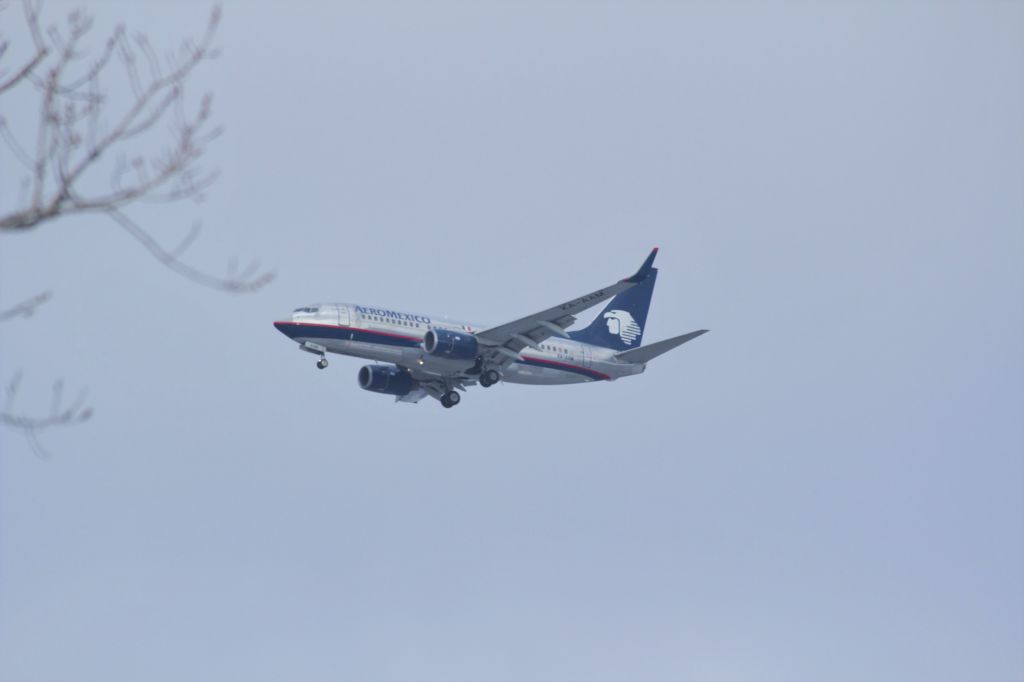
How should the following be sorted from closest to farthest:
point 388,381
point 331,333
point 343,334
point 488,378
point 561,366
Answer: point 331,333, point 343,334, point 488,378, point 561,366, point 388,381

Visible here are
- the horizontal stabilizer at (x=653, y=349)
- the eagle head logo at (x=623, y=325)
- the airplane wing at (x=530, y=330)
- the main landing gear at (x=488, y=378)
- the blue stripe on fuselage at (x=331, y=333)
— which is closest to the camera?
the airplane wing at (x=530, y=330)

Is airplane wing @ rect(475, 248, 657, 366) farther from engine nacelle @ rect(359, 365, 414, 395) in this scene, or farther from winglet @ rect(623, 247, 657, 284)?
engine nacelle @ rect(359, 365, 414, 395)

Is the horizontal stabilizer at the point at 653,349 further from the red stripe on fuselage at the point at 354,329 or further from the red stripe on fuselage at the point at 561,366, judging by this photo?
the red stripe on fuselage at the point at 354,329

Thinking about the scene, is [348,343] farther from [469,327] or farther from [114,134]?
[114,134]

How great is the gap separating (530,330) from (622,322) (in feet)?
42.4

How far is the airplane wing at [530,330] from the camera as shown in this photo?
5506cm

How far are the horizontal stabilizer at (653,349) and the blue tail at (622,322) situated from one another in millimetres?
2986

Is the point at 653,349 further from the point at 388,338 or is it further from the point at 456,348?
the point at 388,338

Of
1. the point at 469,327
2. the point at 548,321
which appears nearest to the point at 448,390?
the point at 469,327

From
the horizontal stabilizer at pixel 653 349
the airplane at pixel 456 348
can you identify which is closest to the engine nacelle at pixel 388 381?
the airplane at pixel 456 348

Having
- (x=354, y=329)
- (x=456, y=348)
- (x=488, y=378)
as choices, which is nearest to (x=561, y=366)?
(x=488, y=378)

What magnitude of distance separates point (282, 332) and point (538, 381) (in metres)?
13.0

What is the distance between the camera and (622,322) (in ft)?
229

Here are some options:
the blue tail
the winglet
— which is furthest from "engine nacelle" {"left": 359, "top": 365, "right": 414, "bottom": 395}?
the winglet
